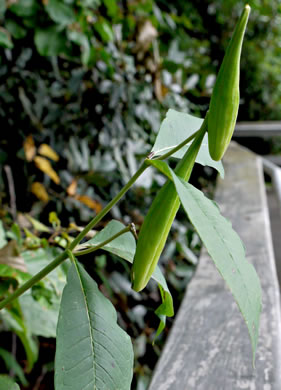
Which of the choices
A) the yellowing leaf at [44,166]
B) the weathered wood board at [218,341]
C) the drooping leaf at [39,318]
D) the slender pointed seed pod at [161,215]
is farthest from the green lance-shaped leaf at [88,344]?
the yellowing leaf at [44,166]

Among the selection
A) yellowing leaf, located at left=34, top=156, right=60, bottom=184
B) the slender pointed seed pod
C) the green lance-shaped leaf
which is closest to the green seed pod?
the slender pointed seed pod

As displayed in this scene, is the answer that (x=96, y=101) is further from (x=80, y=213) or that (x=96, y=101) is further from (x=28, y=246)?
(x=28, y=246)

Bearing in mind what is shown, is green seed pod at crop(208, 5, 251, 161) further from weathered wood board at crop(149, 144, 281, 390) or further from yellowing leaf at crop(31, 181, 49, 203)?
yellowing leaf at crop(31, 181, 49, 203)

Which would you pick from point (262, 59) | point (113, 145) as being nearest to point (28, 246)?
point (113, 145)

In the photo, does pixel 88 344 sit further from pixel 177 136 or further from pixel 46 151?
pixel 46 151

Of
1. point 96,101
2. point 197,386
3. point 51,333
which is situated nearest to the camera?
point 197,386

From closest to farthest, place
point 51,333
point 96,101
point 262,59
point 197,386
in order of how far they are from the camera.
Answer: point 197,386
point 51,333
point 96,101
point 262,59

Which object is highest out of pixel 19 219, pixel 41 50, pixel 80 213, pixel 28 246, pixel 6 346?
pixel 41 50

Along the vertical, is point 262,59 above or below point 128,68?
below
